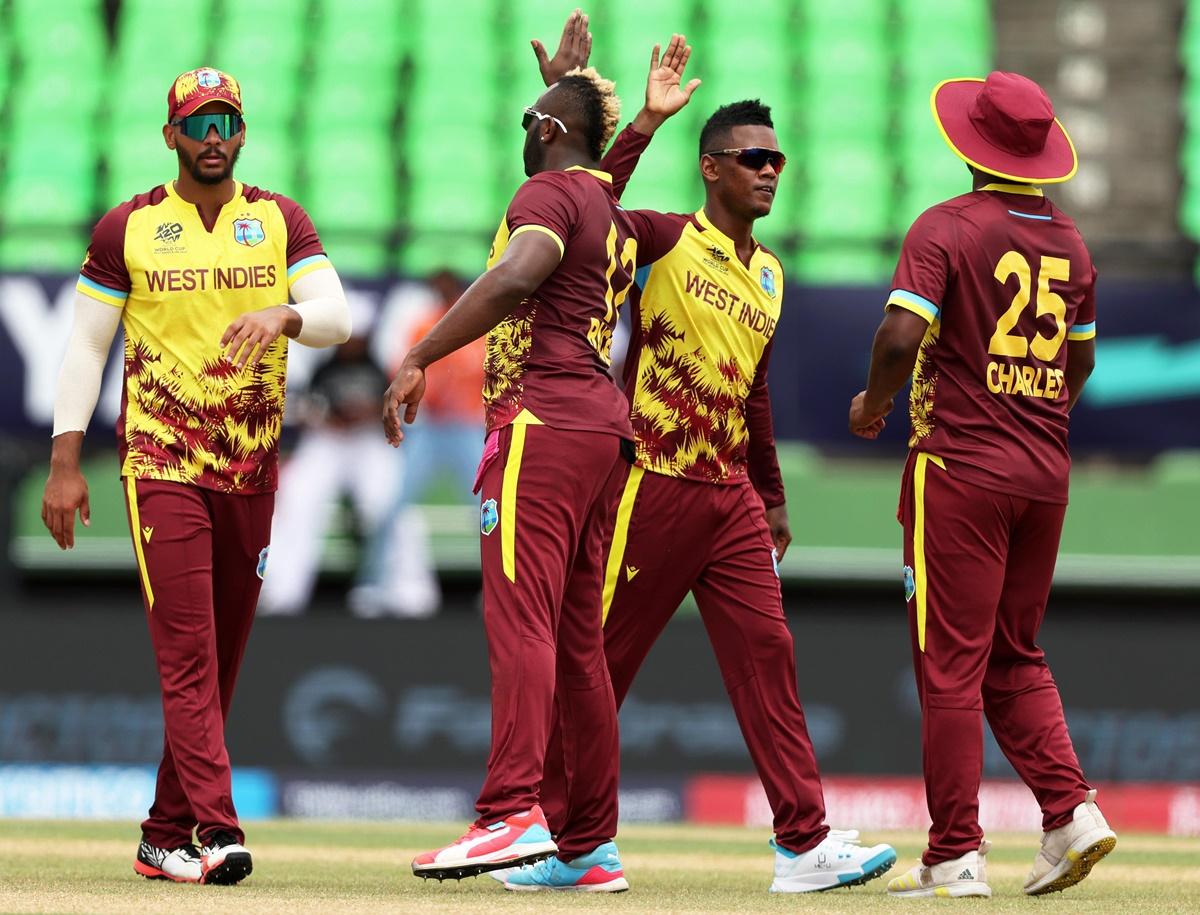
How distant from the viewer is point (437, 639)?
10547 millimetres

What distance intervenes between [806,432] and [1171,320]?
2.14 m

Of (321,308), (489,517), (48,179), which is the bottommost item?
(489,517)

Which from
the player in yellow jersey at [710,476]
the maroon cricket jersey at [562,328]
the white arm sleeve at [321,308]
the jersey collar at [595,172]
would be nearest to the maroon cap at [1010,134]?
the player in yellow jersey at [710,476]

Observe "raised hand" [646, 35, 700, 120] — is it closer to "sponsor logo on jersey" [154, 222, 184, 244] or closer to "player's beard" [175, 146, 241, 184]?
"player's beard" [175, 146, 241, 184]

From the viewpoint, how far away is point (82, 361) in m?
6.30

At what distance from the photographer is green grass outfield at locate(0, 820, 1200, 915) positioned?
5348mm

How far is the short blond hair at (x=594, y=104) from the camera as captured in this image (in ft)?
19.8

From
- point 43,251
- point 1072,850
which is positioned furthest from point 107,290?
point 43,251

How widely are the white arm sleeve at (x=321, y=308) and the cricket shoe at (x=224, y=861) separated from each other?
1479mm

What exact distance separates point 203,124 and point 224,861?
7.18ft

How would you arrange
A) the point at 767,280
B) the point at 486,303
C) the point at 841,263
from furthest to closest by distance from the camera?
the point at 841,263 → the point at 767,280 → the point at 486,303

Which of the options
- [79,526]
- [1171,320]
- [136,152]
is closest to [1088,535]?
[1171,320]

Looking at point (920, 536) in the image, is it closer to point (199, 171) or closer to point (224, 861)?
point (224, 861)

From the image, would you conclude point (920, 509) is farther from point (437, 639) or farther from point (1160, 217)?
point (1160, 217)
